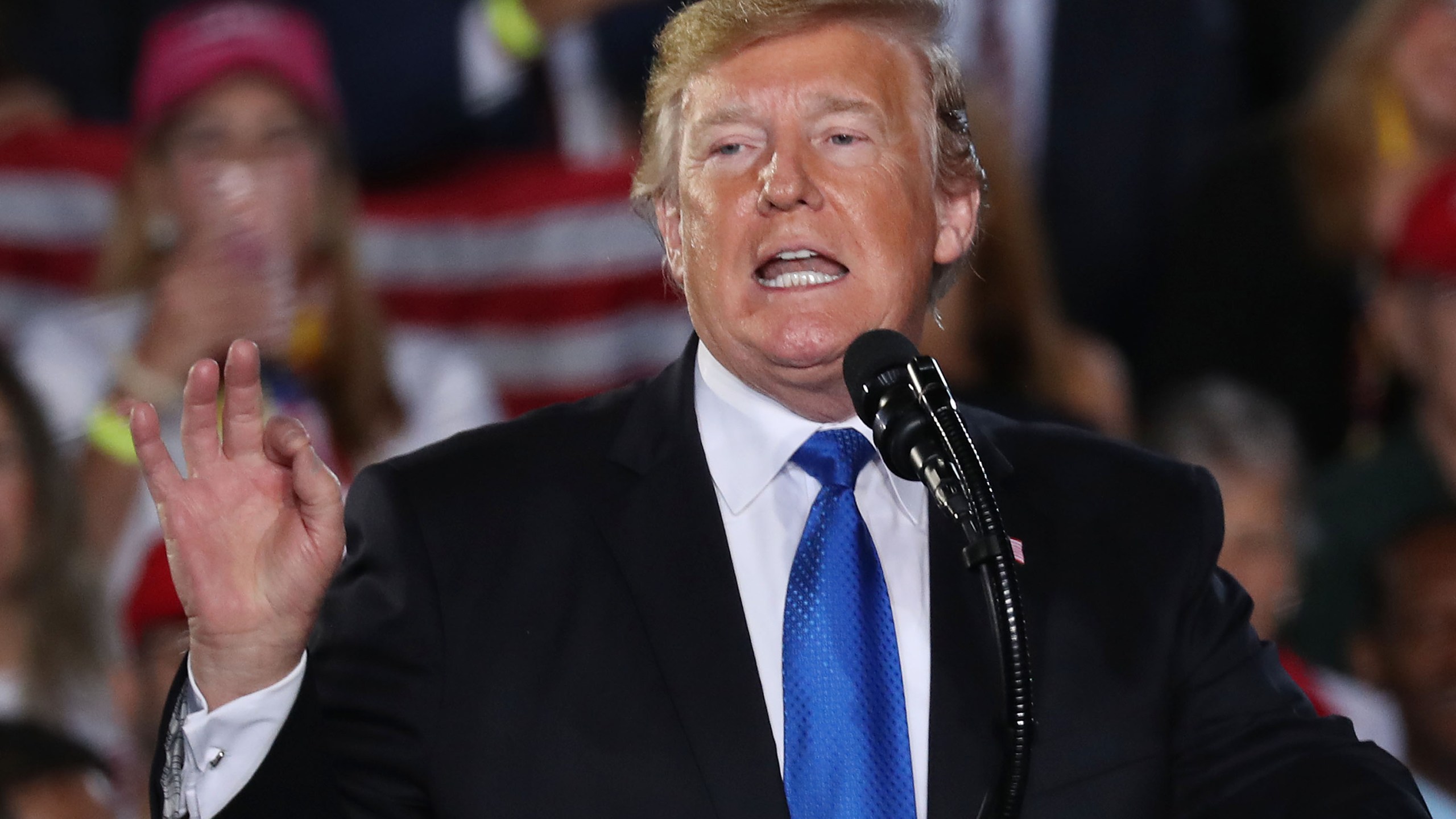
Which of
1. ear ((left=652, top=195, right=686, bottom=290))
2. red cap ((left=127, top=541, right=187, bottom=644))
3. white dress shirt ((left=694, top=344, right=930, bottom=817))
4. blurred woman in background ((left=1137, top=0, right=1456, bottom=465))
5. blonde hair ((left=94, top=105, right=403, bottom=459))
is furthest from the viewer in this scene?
blurred woman in background ((left=1137, top=0, right=1456, bottom=465))

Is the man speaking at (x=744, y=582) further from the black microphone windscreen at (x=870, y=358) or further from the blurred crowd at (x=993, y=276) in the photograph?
the blurred crowd at (x=993, y=276)

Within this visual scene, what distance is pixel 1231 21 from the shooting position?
Answer: 13.1 ft

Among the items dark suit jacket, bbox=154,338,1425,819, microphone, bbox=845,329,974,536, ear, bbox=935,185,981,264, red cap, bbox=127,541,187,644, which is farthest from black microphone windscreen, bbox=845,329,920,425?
red cap, bbox=127,541,187,644

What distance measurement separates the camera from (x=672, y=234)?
1.73m

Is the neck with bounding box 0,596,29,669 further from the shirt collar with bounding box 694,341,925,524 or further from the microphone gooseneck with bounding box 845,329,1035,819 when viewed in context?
the microphone gooseneck with bounding box 845,329,1035,819

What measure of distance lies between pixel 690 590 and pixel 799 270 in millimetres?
294

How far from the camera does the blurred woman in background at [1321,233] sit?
3.46 meters

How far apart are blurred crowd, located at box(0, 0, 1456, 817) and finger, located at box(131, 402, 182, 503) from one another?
3.93 ft

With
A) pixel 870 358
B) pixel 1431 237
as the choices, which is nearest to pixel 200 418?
pixel 870 358

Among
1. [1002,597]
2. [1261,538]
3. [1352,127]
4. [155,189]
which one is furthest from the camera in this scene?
[1352,127]

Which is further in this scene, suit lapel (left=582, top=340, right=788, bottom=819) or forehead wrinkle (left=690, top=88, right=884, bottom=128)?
forehead wrinkle (left=690, top=88, right=884, bottom=128)

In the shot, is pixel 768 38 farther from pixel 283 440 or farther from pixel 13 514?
pixel 13 514

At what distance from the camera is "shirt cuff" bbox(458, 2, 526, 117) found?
3.77 m

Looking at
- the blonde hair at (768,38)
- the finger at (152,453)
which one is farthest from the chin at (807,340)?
the finger at (152,453)
